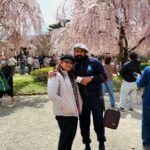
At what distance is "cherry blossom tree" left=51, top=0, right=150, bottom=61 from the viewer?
60.0ft

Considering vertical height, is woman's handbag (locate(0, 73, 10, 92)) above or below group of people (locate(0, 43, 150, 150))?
below

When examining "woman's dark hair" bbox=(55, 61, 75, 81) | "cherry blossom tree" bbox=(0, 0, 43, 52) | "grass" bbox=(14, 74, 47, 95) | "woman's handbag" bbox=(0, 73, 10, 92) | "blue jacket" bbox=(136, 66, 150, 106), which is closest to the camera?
"woman's dark hair" bbox=(55, 61, 75, 81)

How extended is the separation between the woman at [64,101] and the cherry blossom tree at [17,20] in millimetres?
12536

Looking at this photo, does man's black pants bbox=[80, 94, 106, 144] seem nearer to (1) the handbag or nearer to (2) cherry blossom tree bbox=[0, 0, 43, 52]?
(1) the handbag

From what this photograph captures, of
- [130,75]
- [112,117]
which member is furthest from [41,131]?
[130,75]

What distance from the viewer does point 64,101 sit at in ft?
18.2

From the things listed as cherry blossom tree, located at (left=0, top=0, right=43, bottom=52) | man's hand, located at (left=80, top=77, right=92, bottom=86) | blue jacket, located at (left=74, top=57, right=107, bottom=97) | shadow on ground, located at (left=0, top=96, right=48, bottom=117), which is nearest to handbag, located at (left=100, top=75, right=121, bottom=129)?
blue jacket, located at (left=74, top=57, right=107, bottom=97)

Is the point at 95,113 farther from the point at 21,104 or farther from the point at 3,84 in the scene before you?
the point at 21,104

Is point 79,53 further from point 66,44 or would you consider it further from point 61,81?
point 66,44

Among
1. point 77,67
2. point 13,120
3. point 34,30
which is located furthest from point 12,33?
point 77,67

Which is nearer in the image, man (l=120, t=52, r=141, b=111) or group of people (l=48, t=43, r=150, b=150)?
group of people (l=48, t=43, r=150, b=150)

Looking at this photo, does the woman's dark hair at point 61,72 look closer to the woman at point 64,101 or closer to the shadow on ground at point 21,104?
the woman at point 64,101

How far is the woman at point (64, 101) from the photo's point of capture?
5535 mm

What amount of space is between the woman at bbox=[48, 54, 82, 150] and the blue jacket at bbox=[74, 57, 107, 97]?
22.9 inches
